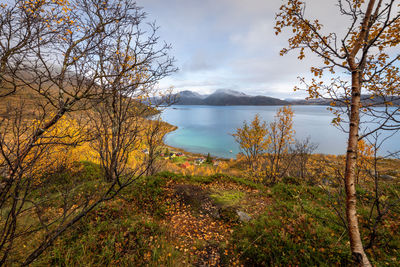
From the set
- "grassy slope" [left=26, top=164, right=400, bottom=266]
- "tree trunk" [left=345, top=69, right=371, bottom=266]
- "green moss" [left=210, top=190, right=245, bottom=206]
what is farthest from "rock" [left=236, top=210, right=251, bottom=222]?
"tree trunk" [left=345, top=69, right=371, bottom=266]

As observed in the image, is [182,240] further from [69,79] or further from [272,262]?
[69,79]

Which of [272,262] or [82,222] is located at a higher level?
[82,222]

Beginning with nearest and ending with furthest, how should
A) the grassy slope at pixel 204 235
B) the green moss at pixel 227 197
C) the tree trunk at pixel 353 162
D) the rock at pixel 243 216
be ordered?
the tree trunk at pixel 353 162, the grassy slope at pixel 204 235, the rock at pixel 243 216, the green moss at pixel 227 197

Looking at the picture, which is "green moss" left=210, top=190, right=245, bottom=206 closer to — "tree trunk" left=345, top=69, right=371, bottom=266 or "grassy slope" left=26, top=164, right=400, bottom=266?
"grassy slope" left=26, top=164, right=400, bottom=266

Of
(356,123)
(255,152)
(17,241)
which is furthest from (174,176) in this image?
(255,152)

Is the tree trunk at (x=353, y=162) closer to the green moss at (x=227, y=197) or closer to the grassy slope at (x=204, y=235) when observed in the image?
the grassy slope at (x=204, y=235)

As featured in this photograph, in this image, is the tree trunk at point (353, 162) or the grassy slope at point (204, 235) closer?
the tree trunk at point (353, 162)

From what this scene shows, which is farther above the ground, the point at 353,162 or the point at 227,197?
the point at 353,162

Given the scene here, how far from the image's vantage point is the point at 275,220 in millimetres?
5684

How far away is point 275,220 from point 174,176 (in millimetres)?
5845

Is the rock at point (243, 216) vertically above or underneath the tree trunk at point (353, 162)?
underneath

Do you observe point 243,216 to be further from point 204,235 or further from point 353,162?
point 353,162

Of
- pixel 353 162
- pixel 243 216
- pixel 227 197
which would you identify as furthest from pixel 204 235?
pixel 353 162

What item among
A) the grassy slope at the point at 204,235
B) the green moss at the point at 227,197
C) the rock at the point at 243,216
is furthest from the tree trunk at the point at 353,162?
the green moss at the point at 227,197
